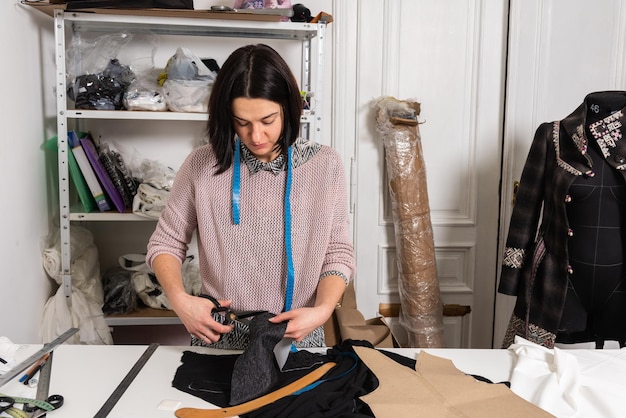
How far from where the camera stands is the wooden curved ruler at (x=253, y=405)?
1075 millimetres

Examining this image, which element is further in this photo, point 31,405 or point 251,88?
point 251,88

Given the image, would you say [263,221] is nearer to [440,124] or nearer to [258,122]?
[258,122]

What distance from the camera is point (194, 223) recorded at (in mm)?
1505

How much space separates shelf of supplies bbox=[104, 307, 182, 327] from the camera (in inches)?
93.4

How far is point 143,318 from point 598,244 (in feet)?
5.55

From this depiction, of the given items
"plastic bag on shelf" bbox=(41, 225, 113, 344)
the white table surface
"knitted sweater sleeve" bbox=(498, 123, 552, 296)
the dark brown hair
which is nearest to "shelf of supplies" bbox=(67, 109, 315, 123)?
"plastic bag on shelf" bbox=(41, 225, 113, 344)

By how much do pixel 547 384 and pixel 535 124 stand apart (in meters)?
1.71

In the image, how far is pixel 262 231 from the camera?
1.42m

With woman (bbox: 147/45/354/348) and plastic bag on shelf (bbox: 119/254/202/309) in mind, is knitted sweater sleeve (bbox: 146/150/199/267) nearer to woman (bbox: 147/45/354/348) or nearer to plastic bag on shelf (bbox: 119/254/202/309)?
woman (bbox: 147/45/354/348)

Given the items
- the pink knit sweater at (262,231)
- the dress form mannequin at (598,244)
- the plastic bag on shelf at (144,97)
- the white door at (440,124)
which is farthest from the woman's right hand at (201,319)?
the white door at (440,124)

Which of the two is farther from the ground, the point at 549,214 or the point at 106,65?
the point at 106,65

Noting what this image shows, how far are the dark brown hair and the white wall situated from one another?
3.04ft

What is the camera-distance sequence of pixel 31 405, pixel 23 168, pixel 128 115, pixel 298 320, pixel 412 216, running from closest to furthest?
pixel 31 405 → pixel 298 320 → pixel 23 168 → pixel 128 115 → pixel 412 216

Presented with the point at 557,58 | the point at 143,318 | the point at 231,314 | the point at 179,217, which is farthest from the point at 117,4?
the point at 557,58
